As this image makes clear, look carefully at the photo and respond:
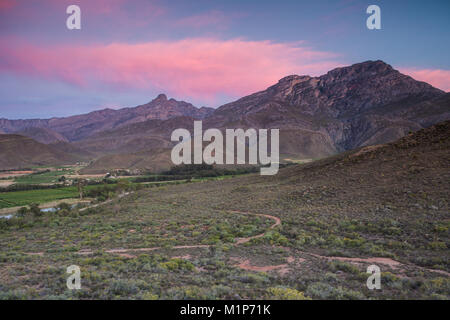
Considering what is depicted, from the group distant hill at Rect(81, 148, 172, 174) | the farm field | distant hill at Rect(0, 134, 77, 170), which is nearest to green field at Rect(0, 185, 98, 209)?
the farm field

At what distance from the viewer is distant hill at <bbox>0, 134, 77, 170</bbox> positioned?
16212cm

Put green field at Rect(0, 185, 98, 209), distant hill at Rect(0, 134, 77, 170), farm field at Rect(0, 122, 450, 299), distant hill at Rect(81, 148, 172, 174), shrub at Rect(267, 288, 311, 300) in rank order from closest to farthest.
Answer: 1. shrub at Rect(267, 288, 311, 300)
2. farm field at Rect(0, 122, 450, 299)
3. green field at Rect(0, 185, 98, 209)
4. distant hill at Rect(81, 148, 172, 174)
5. distant hill at Rect(0, 134, 77, 170)

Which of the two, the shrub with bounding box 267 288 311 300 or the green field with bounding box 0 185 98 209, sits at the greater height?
the shrub with bounding box 267 288 311 300

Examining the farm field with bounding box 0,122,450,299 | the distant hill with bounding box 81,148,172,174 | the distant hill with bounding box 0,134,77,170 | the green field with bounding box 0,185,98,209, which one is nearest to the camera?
the farm field with bounding box 0,122,450,299

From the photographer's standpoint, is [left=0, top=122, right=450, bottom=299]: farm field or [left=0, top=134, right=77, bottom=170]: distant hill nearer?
[left=0, top=122, right=450, bottom=299]: farm field

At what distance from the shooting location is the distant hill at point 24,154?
532 ft

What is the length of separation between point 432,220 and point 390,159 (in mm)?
17777

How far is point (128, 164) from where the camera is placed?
141m

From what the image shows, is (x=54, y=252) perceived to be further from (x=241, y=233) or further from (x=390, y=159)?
(x=390, y=159)

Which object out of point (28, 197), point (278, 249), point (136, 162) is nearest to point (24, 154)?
point (136, 162)

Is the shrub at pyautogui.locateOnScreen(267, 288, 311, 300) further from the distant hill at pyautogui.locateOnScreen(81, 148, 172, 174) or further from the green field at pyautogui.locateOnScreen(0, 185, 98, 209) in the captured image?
the distant hill at pyautogui.locateOnScreen(81, 148, 172, 174)

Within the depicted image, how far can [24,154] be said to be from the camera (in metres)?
176

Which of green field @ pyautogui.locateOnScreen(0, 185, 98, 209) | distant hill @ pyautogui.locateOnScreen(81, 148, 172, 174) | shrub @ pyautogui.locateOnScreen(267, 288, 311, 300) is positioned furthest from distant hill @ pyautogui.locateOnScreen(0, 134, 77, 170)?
shrub @ pyautogui.locateOnScreen(267, 288, 311, 300)

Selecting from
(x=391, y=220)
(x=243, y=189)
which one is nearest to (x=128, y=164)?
(x=243, y=189)
